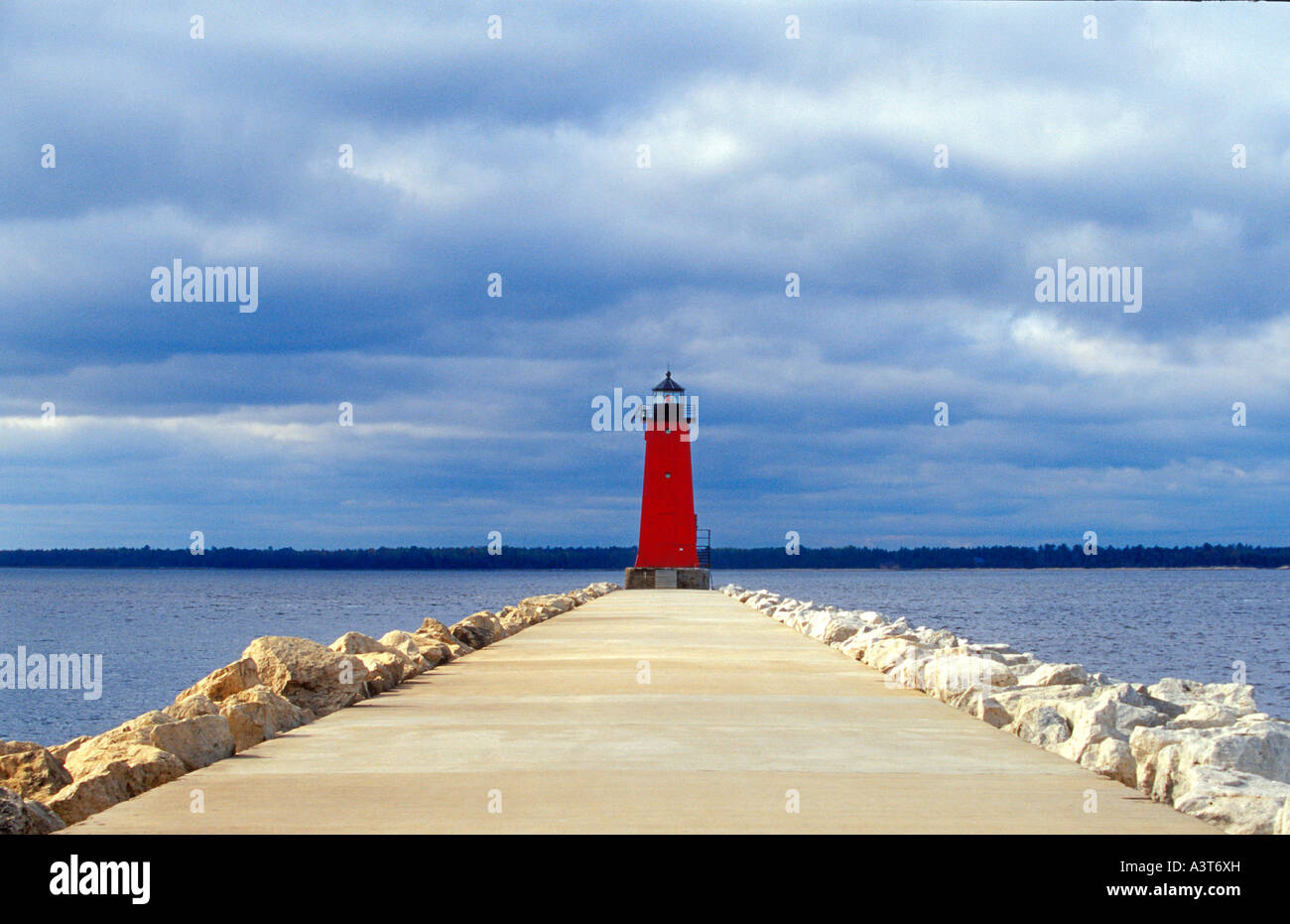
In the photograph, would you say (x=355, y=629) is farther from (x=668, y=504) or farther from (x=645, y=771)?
(x=645, y=771)

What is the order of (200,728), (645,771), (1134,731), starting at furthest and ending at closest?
(200,728)
(1134,731)
(645,771)

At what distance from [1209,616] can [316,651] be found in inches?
1816

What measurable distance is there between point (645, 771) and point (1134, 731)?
238 cm

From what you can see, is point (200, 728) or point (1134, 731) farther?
point (200, 728)

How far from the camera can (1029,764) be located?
628cm

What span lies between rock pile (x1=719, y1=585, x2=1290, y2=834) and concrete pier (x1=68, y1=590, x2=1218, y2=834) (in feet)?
0.39

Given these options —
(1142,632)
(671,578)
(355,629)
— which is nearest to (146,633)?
(355,629)

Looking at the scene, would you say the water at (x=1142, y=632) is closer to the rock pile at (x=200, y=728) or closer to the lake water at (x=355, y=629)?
the lake water at (x=355, y=629)

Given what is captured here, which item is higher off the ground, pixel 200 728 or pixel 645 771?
pixel 200 728

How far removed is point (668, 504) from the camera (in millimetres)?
34250

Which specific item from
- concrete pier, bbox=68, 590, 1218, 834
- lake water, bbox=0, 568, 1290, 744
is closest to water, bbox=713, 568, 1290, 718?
lake water, bbox=0, 568, 1290, 744

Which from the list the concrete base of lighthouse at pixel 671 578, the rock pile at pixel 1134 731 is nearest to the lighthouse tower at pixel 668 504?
the concrete base of lighthouse at pixel 671 578

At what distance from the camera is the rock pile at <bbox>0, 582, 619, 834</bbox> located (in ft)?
17.4
